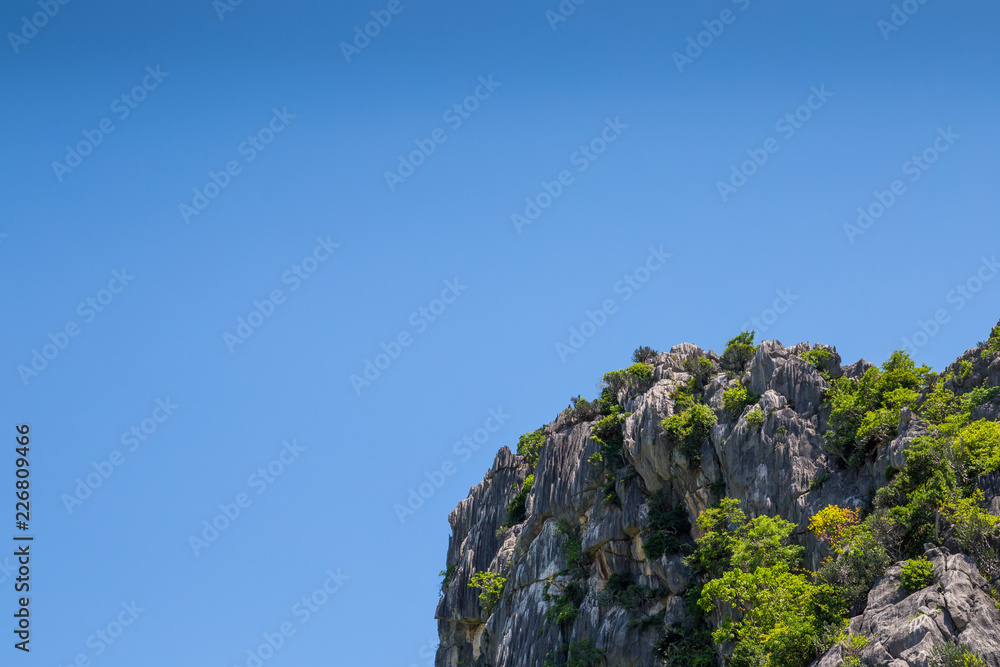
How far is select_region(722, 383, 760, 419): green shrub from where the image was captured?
188ft

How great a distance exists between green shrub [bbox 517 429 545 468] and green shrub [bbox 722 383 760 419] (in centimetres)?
1935

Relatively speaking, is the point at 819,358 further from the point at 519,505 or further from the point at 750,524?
the point at 519,505

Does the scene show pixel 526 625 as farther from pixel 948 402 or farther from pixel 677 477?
pixel 948 402

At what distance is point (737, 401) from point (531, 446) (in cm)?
2178

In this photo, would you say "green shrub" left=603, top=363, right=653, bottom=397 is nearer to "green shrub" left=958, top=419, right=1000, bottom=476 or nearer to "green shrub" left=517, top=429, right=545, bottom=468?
"green shrub" left=517, top=429, right=545, bottom=468

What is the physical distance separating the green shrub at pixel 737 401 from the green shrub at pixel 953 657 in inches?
825

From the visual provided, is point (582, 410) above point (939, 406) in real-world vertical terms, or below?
above

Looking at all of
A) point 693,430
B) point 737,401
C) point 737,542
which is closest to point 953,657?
point 737,542

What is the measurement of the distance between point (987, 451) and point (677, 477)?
1801 cm

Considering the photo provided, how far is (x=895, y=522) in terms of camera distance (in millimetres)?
44344

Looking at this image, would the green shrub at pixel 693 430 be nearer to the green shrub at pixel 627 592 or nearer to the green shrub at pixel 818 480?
the green shrub at pixel 627 592

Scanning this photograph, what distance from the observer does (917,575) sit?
40812 mm

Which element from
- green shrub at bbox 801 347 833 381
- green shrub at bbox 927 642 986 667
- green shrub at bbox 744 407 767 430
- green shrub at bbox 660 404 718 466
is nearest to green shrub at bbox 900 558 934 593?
green shrub at bbox 927 642 986 667

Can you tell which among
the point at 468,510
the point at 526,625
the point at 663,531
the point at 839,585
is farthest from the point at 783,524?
the point at 468,510
